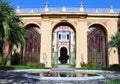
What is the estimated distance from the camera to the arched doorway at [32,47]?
4142 centimetres

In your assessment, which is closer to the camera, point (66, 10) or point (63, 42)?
point (66, 10)

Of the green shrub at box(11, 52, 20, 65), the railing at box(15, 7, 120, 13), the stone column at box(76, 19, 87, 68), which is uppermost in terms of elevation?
the railing at box(15, 7, 120, 13)

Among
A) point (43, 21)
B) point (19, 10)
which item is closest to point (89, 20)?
point (43, 21)

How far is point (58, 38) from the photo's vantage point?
6328 centimetres

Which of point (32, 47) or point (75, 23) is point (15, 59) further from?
point (32, 47)

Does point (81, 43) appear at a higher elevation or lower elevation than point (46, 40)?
lower

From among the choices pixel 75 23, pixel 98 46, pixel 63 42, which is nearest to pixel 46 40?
pixel 75 23

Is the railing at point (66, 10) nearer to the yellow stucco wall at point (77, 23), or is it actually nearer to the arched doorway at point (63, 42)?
the yellow stucco wall at point (77, 23)

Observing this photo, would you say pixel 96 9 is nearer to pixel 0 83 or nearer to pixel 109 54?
pixel 109 54

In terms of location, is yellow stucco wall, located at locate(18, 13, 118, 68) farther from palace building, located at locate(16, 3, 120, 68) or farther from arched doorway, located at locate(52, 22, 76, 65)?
arched doorway, located at locate(52, 22, 76, 65)

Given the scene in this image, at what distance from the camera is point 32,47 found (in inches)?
1922

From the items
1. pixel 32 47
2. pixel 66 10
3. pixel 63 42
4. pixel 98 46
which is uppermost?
pixel 66 10

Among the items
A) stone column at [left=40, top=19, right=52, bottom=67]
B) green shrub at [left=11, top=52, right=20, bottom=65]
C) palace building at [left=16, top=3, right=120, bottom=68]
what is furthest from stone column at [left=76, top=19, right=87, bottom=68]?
green shrub at [left=11, top=52, right=20, bottom=65]

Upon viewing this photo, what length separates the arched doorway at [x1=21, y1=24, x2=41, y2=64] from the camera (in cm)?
4142
